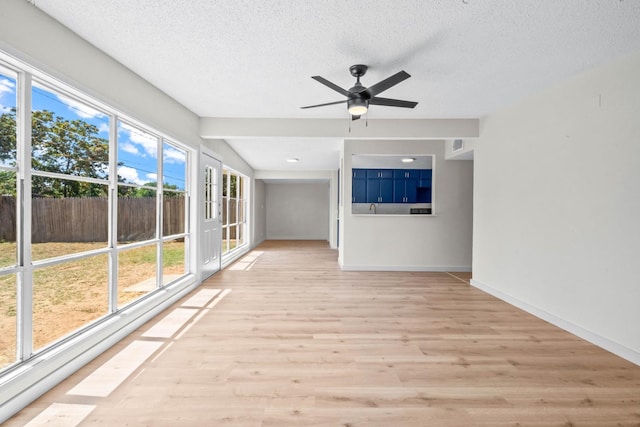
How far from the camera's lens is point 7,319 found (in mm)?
2471

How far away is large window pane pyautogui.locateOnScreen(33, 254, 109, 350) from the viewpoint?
132 inches

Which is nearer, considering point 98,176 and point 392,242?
point 98,176

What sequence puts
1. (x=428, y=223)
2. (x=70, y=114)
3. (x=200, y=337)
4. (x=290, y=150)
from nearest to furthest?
(x=70, y=114) < (x=200, y=337) < (x=428, y=223) < (x=290, y=150)

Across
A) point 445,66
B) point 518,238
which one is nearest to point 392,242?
point 518,238

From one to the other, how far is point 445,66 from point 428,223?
323 cm

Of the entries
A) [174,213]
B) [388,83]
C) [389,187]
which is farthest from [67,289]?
[389,187]

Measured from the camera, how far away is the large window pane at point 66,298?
3.36 metres

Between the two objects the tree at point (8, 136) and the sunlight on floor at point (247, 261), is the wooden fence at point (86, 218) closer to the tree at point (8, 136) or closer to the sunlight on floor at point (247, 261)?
the tree at point (8, 136)

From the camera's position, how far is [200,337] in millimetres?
2641

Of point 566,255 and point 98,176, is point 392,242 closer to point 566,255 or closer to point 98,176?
point 566,255

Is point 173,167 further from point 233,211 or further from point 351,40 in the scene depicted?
point 233,211

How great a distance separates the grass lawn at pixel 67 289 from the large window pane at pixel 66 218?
2cm

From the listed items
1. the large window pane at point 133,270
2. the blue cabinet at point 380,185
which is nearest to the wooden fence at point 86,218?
the large window pane at point 133,270

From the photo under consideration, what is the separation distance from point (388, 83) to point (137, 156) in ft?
9.49
